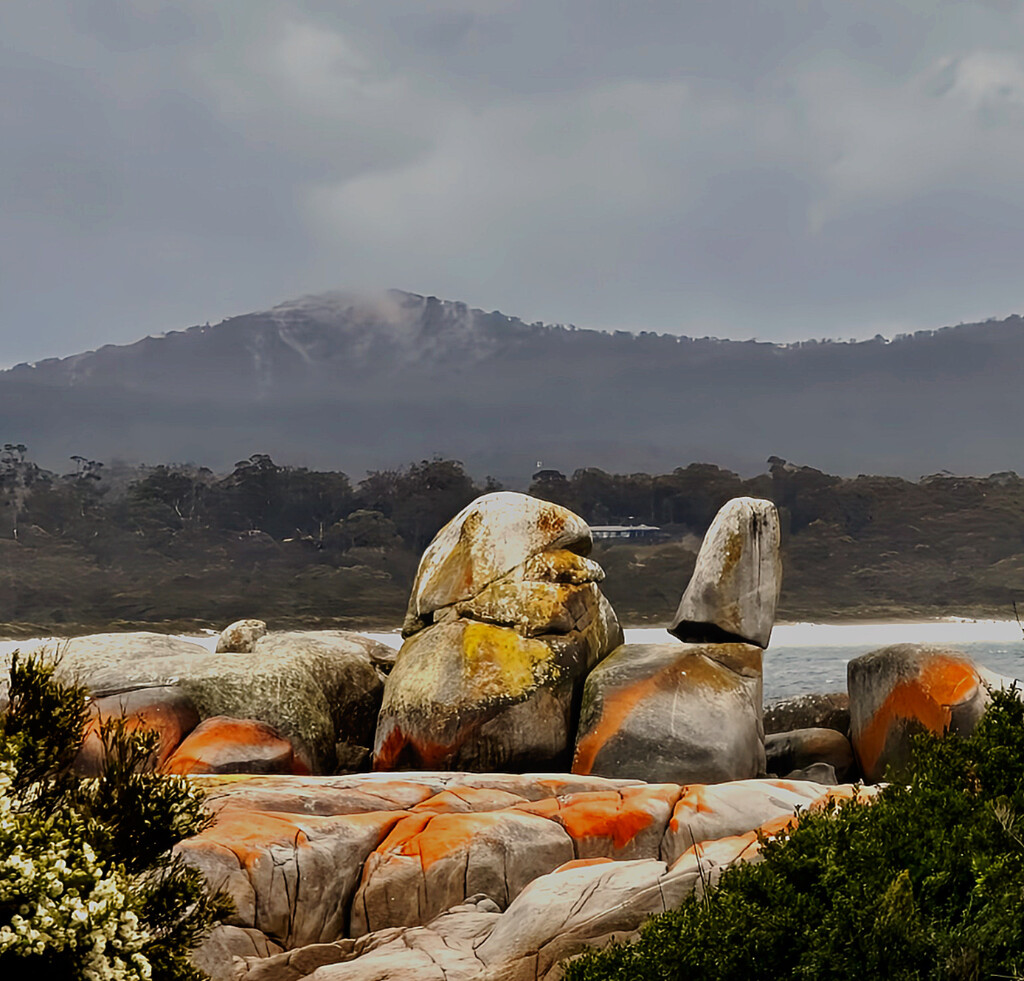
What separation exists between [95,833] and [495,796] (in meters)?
6.67

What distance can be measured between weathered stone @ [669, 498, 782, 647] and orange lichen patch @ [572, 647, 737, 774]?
4.43 ft

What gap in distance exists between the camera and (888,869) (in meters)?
6.75

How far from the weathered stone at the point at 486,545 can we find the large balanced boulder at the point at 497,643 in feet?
0.07

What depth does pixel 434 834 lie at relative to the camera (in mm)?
10922

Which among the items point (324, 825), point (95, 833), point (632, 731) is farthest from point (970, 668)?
point (95, 833)

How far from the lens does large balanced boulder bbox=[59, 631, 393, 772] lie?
51.9 ft

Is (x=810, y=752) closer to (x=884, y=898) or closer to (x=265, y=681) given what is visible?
(x=265, y=681)

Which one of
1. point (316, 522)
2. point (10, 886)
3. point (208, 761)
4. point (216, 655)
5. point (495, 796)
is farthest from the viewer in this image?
point (316, 522)

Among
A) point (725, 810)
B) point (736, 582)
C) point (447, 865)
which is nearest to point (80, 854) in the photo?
point (447, 865)

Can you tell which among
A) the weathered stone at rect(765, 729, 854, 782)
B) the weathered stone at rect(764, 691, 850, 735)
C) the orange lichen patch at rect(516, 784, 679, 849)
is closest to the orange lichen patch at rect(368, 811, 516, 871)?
the orange lichen patch at rect(516, 784, 679, 849)

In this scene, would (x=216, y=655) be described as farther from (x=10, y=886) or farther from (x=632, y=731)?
(x=10, y=886)

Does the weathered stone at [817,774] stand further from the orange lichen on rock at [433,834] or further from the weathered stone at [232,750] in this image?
the weathered stone at [232,750]

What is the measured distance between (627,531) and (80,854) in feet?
298

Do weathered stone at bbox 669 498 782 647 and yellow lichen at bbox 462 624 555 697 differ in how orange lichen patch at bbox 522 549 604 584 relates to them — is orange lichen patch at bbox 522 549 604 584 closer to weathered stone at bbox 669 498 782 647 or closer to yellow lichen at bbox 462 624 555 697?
yellow lichen at bbox 462 624 555 697
